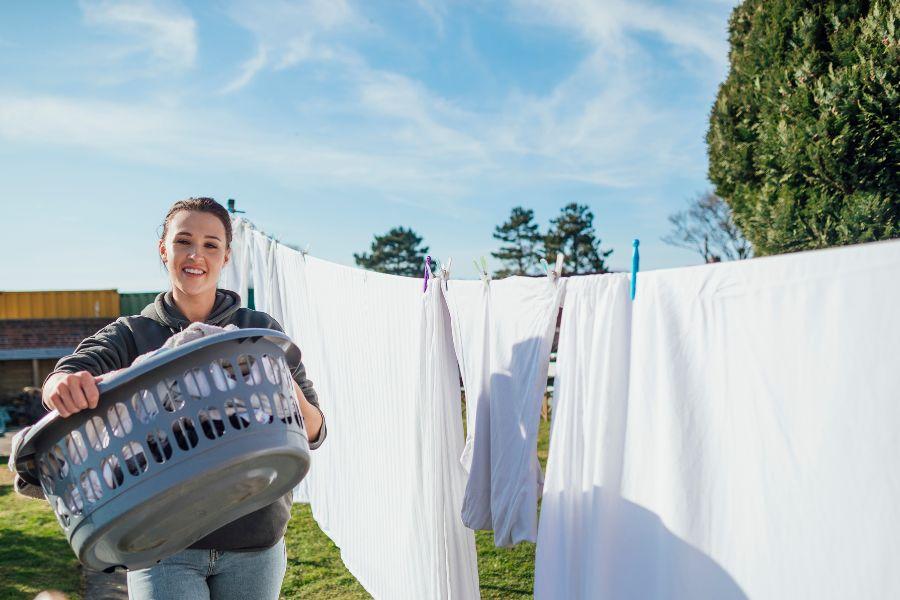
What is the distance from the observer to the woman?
1.59m

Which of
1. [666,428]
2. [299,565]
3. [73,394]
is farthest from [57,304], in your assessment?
[666,428]

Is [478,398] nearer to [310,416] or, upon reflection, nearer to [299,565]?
[310,416]

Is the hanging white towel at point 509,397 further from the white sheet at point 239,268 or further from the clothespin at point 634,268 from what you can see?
the white sheet at point 239,268

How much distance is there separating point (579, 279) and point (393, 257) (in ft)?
118

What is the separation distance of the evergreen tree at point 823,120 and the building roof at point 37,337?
44.1ft

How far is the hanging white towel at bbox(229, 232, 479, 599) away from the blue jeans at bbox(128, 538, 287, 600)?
3.67ft

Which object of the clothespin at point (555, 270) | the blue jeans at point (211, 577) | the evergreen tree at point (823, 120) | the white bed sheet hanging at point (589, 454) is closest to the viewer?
the blue jeans at point (211, 577)

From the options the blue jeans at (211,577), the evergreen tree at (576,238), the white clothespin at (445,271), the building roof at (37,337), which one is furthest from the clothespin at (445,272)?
the evergreen tree at (576,238)

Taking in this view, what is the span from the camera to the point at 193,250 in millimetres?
1725

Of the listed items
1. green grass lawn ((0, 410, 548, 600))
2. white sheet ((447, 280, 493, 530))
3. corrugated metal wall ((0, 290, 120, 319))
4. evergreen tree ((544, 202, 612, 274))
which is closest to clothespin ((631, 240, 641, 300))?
white sheet ((447, 280, 493, 530))

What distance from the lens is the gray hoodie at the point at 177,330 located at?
1.60 metres

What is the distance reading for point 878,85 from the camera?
5059 millimetres

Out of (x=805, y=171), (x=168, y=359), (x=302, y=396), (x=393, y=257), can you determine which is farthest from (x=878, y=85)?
(x=393, y=257)

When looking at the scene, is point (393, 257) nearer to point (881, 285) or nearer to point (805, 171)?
point (805, 171)
